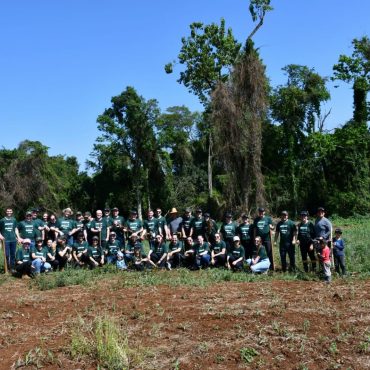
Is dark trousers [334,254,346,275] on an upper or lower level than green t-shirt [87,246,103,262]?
lower

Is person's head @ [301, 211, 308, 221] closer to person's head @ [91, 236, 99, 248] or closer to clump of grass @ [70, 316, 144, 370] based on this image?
person's head @ [91, 236, 99, 248]

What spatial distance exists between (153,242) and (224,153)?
59.0ft

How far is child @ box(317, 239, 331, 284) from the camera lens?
11.5 m

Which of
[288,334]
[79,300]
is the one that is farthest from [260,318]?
[79,300]

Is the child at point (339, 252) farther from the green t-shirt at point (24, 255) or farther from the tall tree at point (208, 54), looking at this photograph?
the tall tree at point (208, 54)

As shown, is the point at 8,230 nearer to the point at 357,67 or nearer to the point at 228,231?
the point at 228,231

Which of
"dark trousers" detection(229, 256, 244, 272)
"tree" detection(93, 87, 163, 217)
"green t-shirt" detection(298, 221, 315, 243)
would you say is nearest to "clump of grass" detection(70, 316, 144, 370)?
"dark trousers" detection(229, 256, 244, 272)

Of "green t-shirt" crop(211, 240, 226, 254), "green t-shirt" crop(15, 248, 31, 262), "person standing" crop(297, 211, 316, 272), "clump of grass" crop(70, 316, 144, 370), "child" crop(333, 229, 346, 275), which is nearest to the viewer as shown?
"clump of grass" crop(70, 316, 144, 370)

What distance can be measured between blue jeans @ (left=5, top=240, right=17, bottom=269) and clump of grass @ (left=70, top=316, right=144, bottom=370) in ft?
23.1

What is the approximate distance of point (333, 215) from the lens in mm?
35438

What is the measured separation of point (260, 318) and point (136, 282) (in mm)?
3983

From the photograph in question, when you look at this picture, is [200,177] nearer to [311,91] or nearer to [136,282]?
[311,91]

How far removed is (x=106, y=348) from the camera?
7.12 metres

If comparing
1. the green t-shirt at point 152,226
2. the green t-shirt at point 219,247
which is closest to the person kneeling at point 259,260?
the green t-shirt at point 219,247
